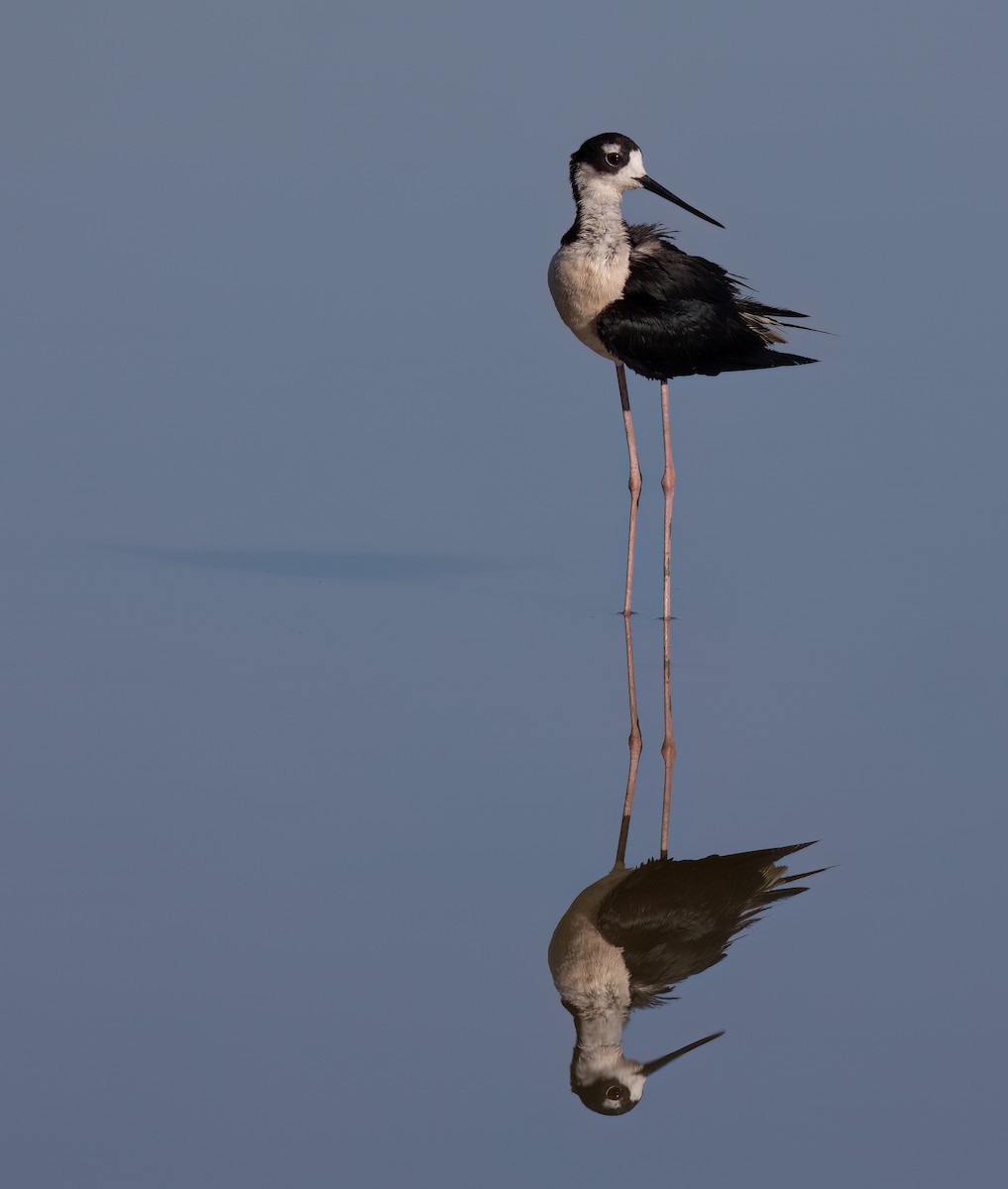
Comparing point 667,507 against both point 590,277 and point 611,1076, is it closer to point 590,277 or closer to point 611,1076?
point 590,277

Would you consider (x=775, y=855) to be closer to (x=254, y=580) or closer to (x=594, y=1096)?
(x=594, y=1096)

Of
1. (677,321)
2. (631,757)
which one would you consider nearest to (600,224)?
(677,321)

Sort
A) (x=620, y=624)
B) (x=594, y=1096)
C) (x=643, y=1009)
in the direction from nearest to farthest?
(x=594, y=1096)
(x=643, y=1009)
(x=620, y=624)

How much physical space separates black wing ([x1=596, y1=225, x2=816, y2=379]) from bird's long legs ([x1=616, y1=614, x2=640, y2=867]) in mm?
1236

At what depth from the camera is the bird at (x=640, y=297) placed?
9383 mm

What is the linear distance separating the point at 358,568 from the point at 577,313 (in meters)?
1.56

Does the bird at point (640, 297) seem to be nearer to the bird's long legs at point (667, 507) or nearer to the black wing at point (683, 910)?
the bird's long legs at point (667, 507)

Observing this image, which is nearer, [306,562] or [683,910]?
[683,910]

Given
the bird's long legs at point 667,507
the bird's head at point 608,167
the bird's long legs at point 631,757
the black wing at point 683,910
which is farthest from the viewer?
the bird's head at point 608,167

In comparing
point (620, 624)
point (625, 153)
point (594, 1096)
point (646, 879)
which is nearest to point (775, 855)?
point (646, 879)

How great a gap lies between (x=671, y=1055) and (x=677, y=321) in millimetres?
4589

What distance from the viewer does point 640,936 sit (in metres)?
6.31

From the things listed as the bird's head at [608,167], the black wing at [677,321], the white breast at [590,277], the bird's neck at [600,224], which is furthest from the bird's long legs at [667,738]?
the bird's head at [608,167]

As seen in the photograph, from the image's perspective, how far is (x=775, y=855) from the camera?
21.8ft
